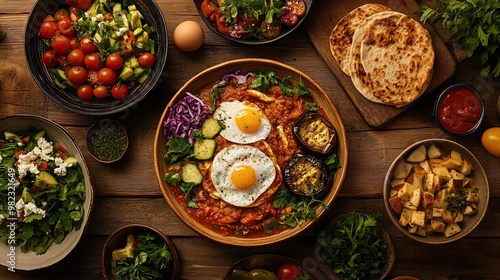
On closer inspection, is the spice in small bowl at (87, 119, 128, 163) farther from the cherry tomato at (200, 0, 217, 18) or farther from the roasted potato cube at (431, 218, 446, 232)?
the roasted potato cube at (431, 218, 446, 232)

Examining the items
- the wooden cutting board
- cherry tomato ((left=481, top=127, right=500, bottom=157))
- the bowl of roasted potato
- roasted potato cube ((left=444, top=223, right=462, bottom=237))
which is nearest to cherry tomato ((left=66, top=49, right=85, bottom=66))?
the wooden cutting board

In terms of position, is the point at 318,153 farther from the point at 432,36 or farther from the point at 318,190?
the point at 432,36

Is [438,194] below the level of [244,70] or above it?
below

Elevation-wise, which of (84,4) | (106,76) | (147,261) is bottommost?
(147,261)

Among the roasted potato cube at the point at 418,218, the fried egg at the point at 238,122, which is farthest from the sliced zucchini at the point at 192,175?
the roasted potato cube at the point at 418,218

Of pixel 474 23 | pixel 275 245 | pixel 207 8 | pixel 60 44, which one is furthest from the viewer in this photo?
pixel 275 245

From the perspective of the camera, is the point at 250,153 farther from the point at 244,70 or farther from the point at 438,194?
the point at 438,194

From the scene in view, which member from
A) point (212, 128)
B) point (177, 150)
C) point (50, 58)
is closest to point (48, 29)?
point (50, 58)
